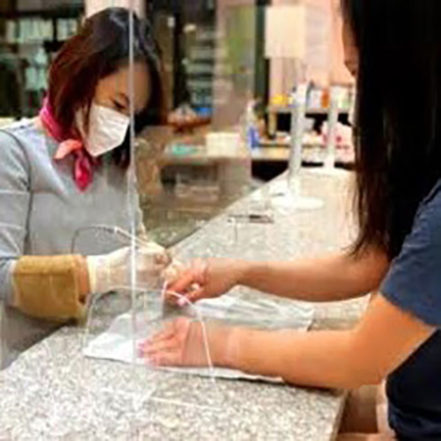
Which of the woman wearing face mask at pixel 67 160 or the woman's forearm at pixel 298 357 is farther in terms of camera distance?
the woman wearing face mask at pixel 67 160

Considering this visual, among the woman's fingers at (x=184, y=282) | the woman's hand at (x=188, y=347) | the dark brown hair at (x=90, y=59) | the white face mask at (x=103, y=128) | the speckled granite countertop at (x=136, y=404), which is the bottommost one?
the speckled granite countertop at (x=136, y=404)

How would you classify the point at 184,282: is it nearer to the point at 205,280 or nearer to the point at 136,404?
the point at 205,280

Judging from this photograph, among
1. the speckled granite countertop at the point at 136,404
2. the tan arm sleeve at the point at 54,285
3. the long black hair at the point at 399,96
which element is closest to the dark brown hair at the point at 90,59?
the tan arm sleeve at the point at 54,285

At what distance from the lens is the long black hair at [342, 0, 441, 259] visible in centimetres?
78

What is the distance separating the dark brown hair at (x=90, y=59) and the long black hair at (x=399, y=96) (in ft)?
1.76

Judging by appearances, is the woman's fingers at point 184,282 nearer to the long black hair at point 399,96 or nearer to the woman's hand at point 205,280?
the woman's hand at point 205,280

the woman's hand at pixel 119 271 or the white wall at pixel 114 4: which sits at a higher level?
the white wall at pixel 114 4

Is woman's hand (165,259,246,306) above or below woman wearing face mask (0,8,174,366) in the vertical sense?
below

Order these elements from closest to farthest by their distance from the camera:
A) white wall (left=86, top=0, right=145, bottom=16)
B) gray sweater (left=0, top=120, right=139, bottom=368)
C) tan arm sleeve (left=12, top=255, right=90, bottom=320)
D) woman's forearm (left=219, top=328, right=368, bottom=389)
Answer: woman's forearm (left=219, top=328, right=368, bottom=389) → tan arm sleeve (left=12, top=255, right=90, bottom=320) → gray sweater (left=0, top=120, right=139, bottom=368) → white wall (left=86, top=0, right=145, bottom=16)

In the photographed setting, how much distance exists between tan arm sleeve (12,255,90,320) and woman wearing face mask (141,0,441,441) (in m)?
0.20

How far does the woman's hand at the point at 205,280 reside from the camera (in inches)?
45.9

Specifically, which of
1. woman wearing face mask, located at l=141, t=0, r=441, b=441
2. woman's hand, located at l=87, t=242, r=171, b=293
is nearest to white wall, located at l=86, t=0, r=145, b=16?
woman's hand, located at l=87, t=242, r=171, b=293

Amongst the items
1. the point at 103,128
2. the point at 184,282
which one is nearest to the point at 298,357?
the point at 184,282

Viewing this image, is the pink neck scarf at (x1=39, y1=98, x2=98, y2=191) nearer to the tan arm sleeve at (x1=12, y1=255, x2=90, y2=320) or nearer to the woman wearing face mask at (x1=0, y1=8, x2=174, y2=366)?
the woman wearing face mask at (x1=0, y1=8, x2=174, y2=366)
